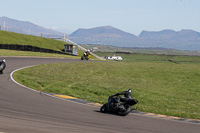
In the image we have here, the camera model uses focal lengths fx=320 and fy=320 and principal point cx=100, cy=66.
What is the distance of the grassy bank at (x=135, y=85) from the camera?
1725 centimetres

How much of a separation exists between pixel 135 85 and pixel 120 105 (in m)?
11.6

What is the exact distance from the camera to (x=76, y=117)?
10.8m

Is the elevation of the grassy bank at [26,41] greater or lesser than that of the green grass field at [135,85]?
greater

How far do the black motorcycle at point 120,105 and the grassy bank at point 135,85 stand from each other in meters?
2.33

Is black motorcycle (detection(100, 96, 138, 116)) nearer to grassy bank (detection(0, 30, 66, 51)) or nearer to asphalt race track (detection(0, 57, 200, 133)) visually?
asphalt race track (detection(0, 57, 200, 133))

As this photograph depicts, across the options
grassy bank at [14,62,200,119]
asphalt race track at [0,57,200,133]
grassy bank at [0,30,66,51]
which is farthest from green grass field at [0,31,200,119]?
grassy bank at [0,30,66,51]

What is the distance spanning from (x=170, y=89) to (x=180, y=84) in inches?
91.7

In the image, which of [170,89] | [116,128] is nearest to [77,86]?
[170,89]

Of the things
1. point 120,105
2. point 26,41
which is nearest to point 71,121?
point 120,105

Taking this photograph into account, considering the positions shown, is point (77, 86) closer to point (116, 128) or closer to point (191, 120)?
point (191, 120)

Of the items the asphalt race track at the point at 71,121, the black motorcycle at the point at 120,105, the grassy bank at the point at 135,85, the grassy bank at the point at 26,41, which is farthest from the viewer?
the grassy bank at the point at 26,41

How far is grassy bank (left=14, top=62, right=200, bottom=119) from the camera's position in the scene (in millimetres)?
17255

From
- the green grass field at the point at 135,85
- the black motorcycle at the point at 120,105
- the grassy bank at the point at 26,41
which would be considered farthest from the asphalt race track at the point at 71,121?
the grassy bank at the point at 26,41

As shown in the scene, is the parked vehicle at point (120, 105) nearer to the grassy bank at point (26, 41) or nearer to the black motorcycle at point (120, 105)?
the black motorcycle at point (120, 105)
